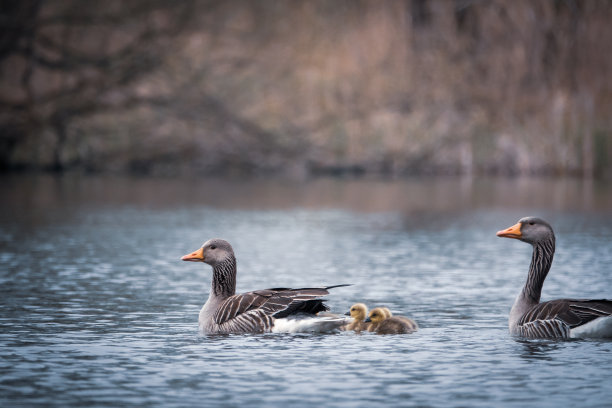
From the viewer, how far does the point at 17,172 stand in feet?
219

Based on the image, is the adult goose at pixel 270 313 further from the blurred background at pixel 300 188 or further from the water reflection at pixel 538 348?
the water reflection at pixel 538 348

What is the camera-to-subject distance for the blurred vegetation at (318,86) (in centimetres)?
6688

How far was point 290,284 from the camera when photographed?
18.6 metres

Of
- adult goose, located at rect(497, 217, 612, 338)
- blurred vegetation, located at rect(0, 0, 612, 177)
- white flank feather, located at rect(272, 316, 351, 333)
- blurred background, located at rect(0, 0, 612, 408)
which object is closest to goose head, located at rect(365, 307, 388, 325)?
blurred background, located at rect(0, 0, 612, 408)

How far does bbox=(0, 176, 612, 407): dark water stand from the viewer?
34.1ft

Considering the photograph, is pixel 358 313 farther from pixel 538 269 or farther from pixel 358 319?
pixel 538 269

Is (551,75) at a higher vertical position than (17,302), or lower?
higher

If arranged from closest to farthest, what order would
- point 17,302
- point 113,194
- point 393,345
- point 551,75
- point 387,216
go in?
point 393,345, point 17,302, point 387,216, point 113,194, point 551,75

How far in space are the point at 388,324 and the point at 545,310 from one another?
74.9 inches

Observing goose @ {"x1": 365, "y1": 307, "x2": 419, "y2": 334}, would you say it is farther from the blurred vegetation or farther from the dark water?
the blurred vegetation

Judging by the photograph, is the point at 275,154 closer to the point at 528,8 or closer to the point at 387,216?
the point at 528,8

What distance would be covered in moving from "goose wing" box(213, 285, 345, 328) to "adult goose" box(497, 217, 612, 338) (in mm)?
2423

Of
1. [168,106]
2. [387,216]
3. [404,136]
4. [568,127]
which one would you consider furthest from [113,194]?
[568,127]

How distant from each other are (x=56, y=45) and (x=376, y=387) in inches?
2293
